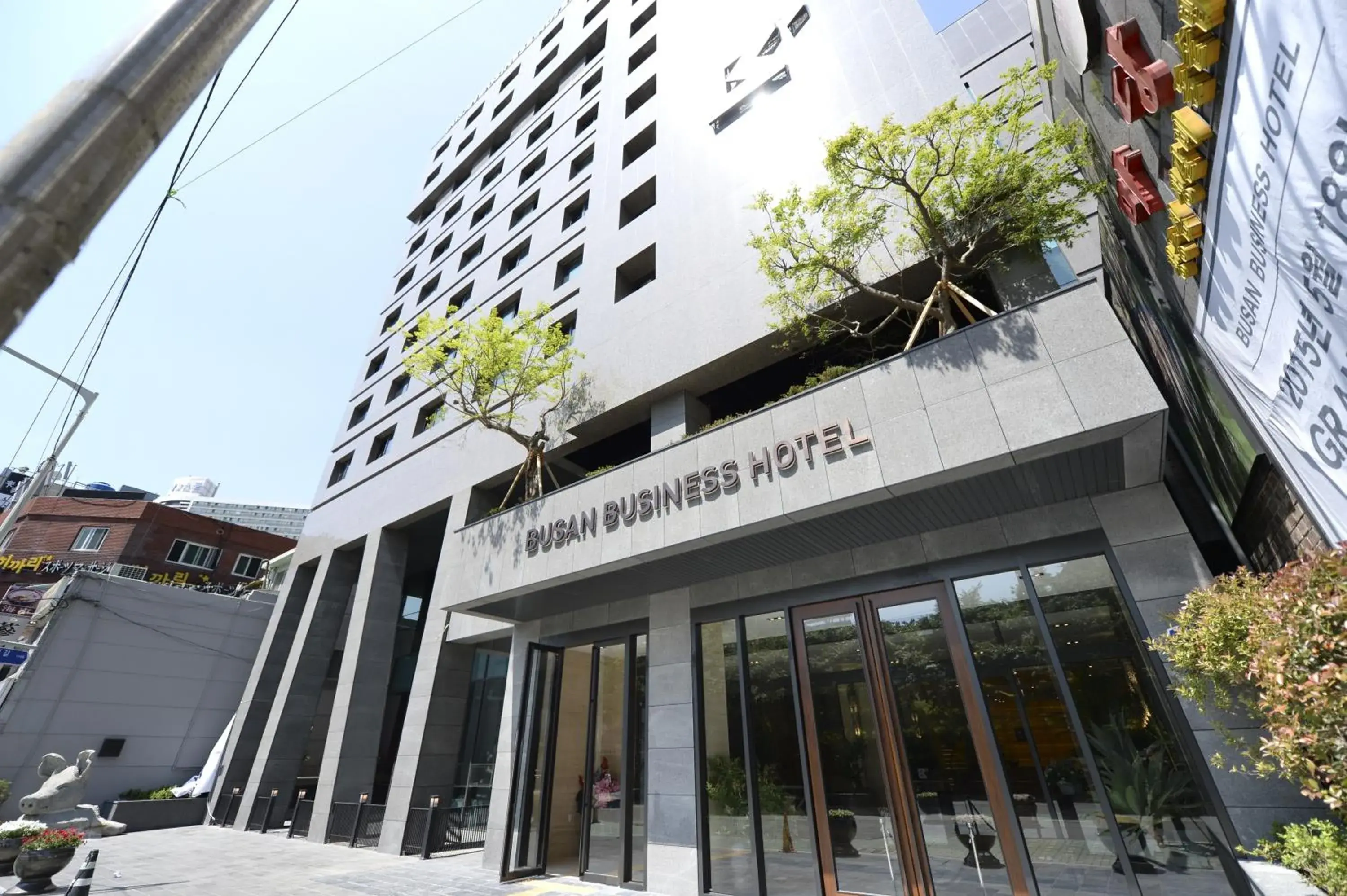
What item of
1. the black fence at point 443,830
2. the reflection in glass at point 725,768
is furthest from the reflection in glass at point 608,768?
the black fence at point 443,830

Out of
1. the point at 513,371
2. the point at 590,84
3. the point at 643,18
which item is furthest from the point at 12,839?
the point at 643,18

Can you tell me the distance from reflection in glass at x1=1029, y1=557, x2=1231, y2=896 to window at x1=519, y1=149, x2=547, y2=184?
25.3 metres

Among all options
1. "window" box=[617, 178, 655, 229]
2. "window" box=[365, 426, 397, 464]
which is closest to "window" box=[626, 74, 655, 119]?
"window" box=[617, 178, 655, 229]

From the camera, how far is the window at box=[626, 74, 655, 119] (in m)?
21.5

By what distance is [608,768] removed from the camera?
11.1 metres

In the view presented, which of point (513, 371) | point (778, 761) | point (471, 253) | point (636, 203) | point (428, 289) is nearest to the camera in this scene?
point (778, 761)

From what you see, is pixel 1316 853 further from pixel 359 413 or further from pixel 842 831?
pixel 359 413

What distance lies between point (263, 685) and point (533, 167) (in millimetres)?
23588

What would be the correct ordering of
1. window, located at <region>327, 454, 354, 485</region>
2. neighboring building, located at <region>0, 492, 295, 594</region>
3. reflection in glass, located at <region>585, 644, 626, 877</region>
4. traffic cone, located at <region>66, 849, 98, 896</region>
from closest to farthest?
1. traffic cone, located at <region>66, 849, 98, 896</region>
2. reflection in glass, located at <region>585, 644, 626, 877</region>
3. window, located at <region>327, 454, 354, 485</region>
4. neighboring building, located at <region>0, 492, 295, 594</region>

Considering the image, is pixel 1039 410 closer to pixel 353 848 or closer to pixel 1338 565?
pixel 1338 565

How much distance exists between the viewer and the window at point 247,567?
124ft

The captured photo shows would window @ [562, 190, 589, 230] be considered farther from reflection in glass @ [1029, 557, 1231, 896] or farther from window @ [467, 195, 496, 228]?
reflection in glass @ [1029, 557, 1231, 896]

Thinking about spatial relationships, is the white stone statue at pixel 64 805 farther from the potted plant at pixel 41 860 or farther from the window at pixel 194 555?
the window at pixel 194 555

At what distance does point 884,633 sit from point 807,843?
10.3 feet
